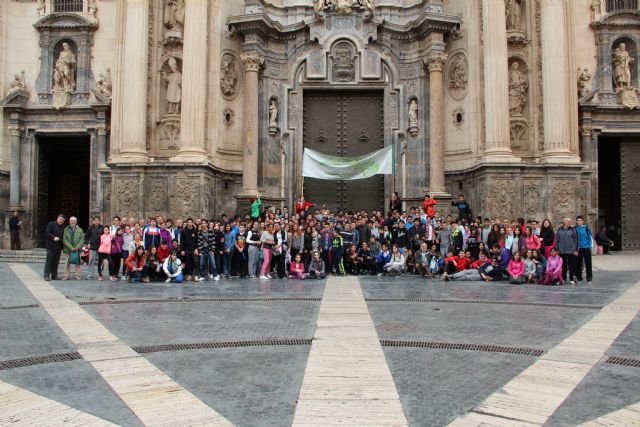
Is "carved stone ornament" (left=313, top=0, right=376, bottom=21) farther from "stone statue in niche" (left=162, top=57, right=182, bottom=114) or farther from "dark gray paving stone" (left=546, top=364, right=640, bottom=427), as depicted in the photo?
"dark gray paving stone" (left=546, top=364, right=640, bottom=427)

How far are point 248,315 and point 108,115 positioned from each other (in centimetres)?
1796

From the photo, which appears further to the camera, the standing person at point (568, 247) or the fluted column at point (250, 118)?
the fluted column at point (250, 118)

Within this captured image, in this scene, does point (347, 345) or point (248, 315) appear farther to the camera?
point (248, 315)

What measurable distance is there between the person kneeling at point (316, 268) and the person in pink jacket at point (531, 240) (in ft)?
17.8

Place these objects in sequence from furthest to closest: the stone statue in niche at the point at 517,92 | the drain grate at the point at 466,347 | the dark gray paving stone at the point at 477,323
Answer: the stone statue in niche at the point at 517,92, the dark gray paving stone at the point at 477,323, the drain grate at the point at 466,347

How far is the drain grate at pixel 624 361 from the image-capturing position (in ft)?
21.5

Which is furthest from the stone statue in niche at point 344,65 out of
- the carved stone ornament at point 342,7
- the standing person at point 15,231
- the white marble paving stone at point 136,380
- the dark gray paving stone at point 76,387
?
the dark gray paving stone at point 76,387

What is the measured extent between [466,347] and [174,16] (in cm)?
1898

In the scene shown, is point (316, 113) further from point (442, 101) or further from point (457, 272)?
point (457, 272)

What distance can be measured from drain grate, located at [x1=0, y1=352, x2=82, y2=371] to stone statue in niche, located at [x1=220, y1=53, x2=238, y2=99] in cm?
Result: 1711

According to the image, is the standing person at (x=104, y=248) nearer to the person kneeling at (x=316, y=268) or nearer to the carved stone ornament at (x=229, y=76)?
the person kneeling at (x=316, y=268)

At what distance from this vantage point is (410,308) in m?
10.3

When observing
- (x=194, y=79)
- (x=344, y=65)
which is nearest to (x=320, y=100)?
(x=344, y=65)

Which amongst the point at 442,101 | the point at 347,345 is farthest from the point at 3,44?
the point at 347,345
